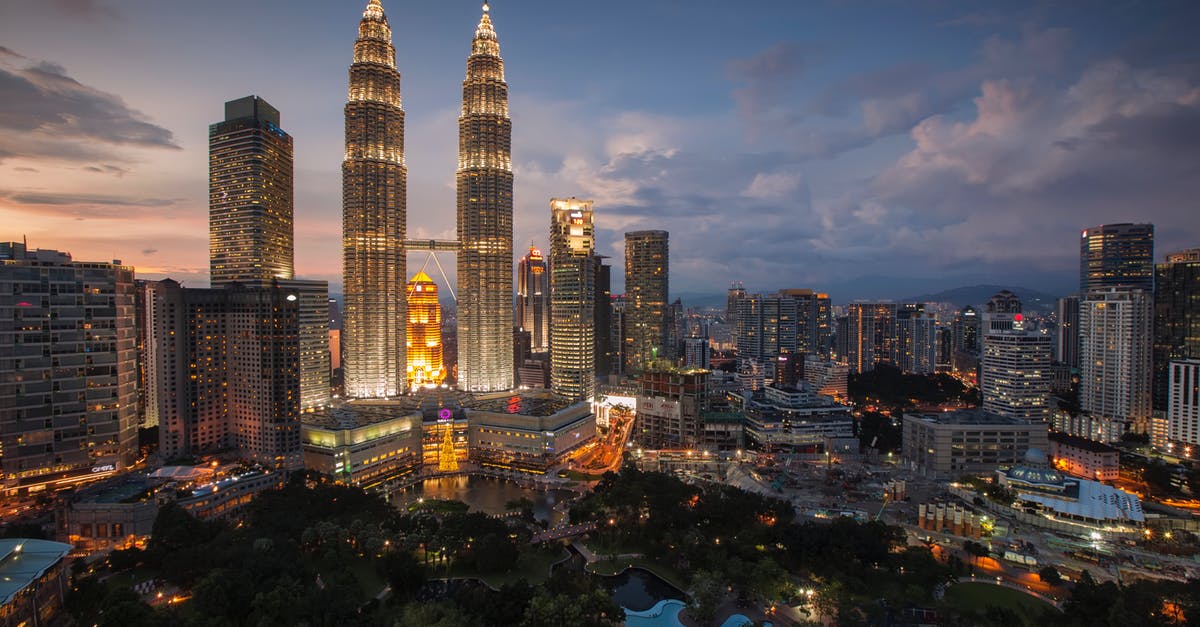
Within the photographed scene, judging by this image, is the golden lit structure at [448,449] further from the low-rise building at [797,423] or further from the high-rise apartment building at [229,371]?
the low-rise building at [797,423]

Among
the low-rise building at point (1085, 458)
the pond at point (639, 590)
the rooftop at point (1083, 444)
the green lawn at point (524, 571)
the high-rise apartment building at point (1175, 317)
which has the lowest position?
the pond at point (639, 590)

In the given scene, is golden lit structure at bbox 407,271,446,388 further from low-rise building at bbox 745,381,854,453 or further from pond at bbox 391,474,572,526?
low-rise building at bbox 745,381,854,453

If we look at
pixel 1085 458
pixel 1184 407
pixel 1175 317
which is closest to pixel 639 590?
pixel 1085 458

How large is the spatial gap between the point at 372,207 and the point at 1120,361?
7735 cm

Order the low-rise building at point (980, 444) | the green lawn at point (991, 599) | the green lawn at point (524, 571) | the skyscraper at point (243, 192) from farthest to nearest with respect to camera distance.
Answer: the skyscraper at point (243, 192)
the low-rise building at point (980, 444)
the green lawn at point (524, 571)
the green lawn at point (991, 599)

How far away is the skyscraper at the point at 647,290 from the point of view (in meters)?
86.1

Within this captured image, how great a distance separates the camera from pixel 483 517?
31438mm

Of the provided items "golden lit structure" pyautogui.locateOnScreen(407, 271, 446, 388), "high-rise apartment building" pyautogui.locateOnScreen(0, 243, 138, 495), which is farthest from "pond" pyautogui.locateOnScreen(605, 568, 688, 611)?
"golden lit structure" pyautogui.locateOnScreen(407, 271, 446, 388)

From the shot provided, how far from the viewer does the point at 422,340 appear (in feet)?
270

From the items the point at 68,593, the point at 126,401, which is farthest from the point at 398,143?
the point at 68,593

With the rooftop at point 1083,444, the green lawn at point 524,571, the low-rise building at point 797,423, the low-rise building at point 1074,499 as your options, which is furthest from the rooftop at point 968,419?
the green lawn at point 524,571

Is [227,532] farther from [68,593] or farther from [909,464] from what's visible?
[909,464]

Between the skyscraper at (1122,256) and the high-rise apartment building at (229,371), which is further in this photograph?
the skyscraper at (1122,256)

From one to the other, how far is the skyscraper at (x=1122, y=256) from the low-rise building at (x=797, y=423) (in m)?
44.8
